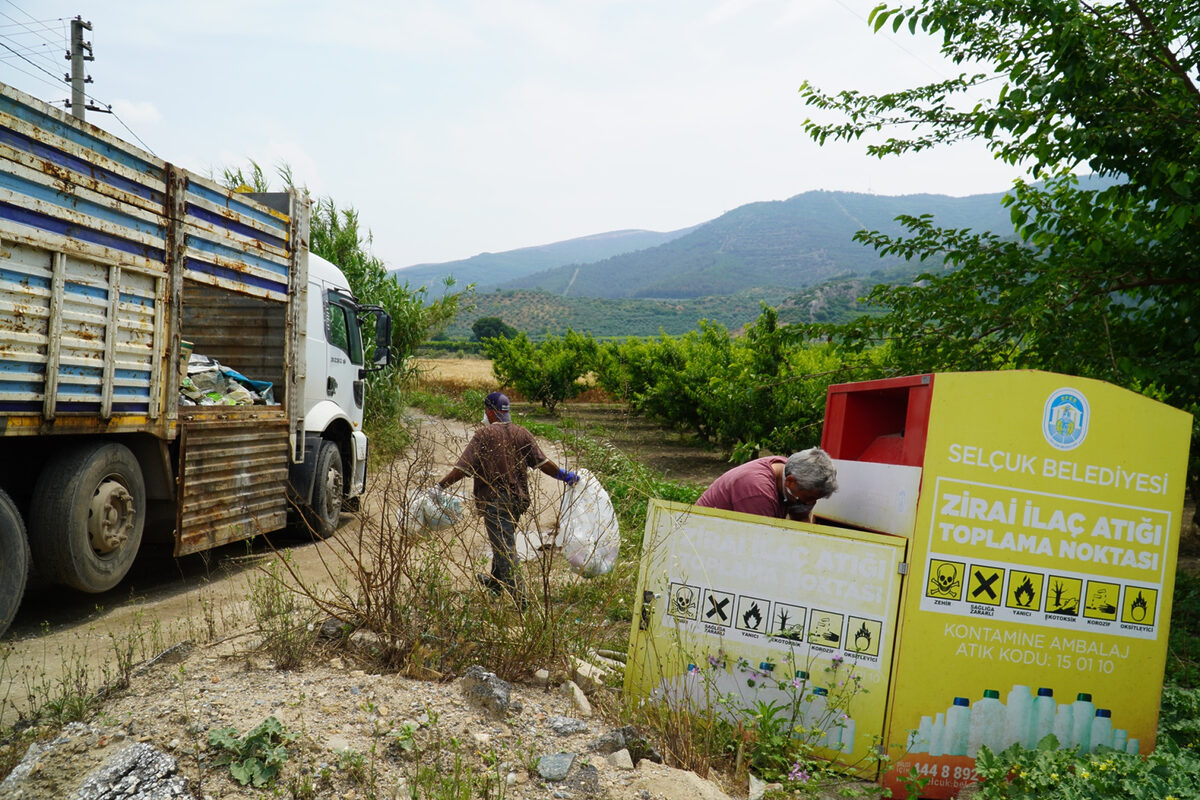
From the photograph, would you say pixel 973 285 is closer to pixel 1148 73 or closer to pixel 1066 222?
pixel 1066 222

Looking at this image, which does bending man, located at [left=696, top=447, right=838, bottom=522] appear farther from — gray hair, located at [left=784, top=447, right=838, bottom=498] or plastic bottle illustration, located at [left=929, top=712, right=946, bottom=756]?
plastic bottle illustration, located at [left=929, top=712, right=946, bottom=756]

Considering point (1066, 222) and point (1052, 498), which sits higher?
point (1066, 222)

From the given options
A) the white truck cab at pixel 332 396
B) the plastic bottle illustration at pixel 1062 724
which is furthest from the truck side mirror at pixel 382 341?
the plastic bottle illustration at pixel 1062 724

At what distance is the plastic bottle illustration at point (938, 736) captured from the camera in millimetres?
3623

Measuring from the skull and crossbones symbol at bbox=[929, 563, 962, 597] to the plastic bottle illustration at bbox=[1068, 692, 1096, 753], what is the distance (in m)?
0.81

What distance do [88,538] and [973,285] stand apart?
6.22 meters

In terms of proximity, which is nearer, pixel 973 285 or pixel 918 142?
pixel 973 285

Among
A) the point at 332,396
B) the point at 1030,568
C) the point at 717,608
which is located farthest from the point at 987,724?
the point at 332,396

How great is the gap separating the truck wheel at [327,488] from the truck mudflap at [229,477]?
63cm

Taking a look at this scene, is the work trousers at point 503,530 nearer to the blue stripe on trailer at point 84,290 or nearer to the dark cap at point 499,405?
the dark cap at point 499,405

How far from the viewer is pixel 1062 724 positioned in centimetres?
373

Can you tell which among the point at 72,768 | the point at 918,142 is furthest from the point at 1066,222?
the point at 72,768

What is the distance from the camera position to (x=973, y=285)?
5848 millimetres

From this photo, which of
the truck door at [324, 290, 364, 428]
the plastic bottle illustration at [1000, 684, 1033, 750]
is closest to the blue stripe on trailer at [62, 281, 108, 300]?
the truck door at [324, 290, 364, 428]
